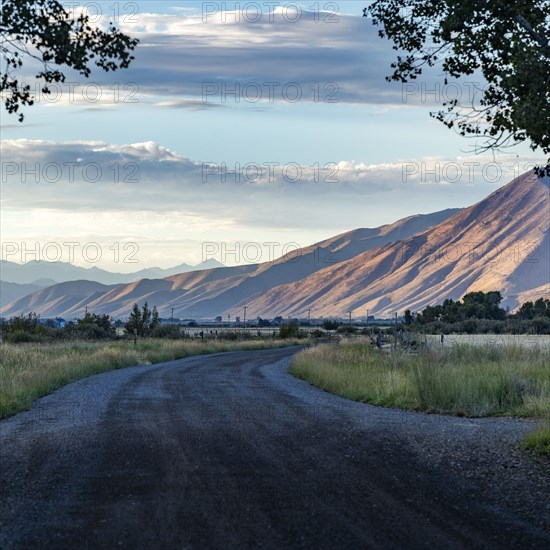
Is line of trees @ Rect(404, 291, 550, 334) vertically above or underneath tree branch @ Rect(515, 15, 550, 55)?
underneath

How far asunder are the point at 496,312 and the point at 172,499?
11591 centimetres

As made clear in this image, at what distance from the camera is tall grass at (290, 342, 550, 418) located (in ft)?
64.7

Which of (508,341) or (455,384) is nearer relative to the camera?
(455,384)

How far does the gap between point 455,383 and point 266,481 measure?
10.9 metres

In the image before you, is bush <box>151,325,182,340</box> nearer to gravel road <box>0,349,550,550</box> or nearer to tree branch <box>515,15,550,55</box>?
gravel road <box>0,349,550,550</box>

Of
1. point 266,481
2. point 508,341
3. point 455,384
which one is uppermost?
point 508,341

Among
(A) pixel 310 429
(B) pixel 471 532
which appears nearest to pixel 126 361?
(A) pixel 310 429

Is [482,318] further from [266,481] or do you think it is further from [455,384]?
[266,481]

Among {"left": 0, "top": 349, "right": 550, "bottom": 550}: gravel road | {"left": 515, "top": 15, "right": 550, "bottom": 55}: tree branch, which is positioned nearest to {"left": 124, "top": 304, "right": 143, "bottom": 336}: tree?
{"left": 0, "top": 349, "right": 550, "bottom": 550}: gravel road

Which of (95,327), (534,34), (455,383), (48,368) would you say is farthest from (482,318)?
(534,34)

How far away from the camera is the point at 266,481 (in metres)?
10.9

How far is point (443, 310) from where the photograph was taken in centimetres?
12794

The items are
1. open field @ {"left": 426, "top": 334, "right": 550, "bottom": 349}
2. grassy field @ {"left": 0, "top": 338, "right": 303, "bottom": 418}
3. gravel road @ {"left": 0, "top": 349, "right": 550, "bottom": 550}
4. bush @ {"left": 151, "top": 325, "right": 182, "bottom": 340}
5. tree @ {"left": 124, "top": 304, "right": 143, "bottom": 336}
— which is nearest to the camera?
gravel road @ {"left": 0, "top": 349, "right": 550, "bottom": 550}

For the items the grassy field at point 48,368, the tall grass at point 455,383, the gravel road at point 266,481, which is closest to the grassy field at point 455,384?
the tall grass at point 455,383
